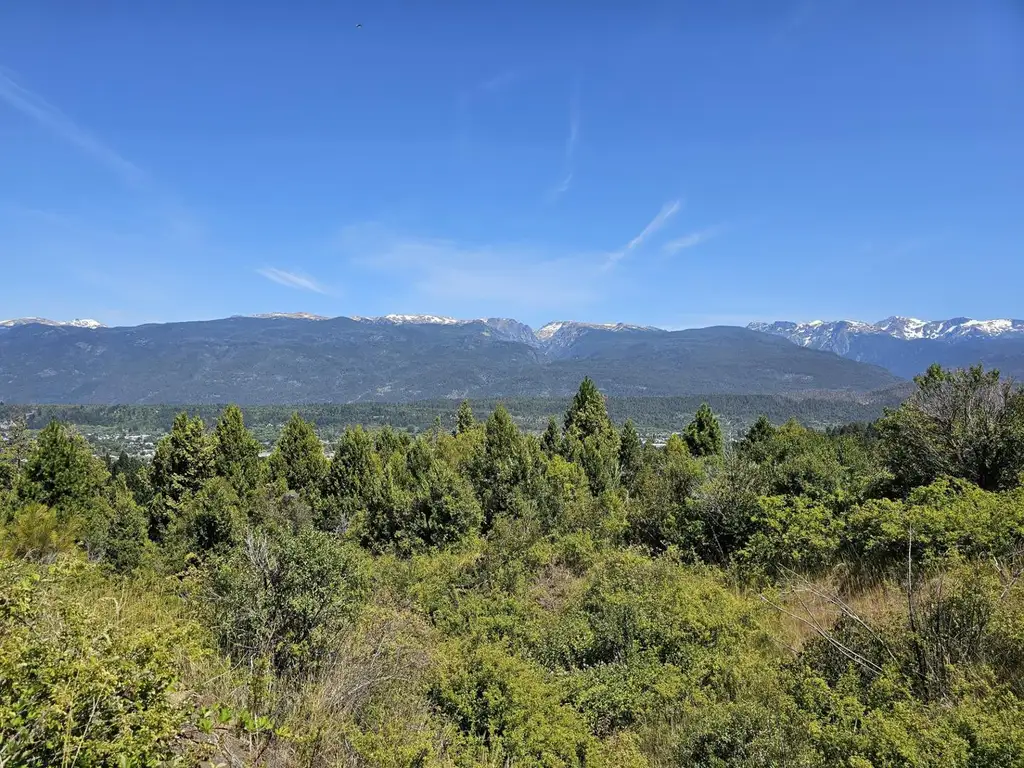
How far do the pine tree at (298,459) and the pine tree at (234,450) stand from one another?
1176mm

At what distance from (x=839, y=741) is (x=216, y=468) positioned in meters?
28.1

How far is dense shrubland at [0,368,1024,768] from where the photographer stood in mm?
3570

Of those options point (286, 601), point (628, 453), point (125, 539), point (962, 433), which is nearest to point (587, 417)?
point (628, 453)

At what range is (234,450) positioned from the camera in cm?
2681

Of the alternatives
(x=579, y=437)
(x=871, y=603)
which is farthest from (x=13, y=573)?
(x=579, y=437)

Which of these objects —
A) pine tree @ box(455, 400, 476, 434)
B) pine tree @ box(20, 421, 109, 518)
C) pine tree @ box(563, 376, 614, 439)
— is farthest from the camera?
pine tree @ box(455, 400, 476, 434)

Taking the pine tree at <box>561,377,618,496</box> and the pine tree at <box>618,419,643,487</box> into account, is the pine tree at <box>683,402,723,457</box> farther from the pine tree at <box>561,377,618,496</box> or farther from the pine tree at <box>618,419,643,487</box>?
the pine tree at <box>561,377,618,496</box>

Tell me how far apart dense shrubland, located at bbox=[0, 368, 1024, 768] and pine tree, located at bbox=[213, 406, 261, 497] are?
874 cm

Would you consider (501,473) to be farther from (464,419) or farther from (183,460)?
(464,419)

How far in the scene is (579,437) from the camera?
34.8m

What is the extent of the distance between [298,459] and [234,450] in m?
3.11

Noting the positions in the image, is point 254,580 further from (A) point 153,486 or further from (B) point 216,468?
(A) point 153,486

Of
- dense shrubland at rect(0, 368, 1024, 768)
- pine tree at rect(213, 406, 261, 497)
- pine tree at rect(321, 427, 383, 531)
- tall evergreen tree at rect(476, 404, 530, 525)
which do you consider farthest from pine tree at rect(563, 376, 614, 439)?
pine tree at rect(213, 406, 261, 497)

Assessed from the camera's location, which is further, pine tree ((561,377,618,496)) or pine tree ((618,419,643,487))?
pine tree ((618,419,643,487))
